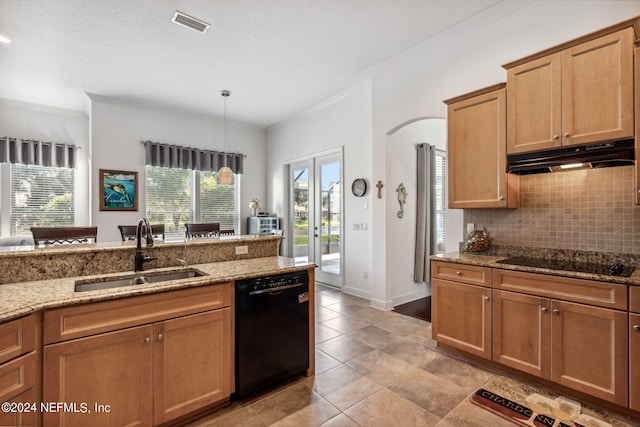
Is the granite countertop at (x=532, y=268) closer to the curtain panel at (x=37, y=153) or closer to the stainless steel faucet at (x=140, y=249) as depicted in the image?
the stainless steel faucet at (x=140, y=249)

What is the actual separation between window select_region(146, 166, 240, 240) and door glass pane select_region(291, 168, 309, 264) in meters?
1.23

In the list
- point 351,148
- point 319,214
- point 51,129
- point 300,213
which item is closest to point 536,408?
point 351,148

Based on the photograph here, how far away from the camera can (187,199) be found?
5836 millimetres

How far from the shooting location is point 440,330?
2838 millimetres

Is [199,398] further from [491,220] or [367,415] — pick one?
[491,220]

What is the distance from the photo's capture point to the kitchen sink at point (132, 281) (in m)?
1.92

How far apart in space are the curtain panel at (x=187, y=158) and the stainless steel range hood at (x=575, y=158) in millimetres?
4961

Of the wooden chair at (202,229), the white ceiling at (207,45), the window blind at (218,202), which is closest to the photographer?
the white ceiling at (207,45)

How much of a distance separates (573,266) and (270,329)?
2235mm

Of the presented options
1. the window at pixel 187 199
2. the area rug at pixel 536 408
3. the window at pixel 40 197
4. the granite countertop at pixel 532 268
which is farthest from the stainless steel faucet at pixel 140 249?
the window at pixel 40 197

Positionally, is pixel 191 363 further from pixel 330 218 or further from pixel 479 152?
pixel 330 218

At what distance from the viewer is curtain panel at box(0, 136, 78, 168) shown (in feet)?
15.7

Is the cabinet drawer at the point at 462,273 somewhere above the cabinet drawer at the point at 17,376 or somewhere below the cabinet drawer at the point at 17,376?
above

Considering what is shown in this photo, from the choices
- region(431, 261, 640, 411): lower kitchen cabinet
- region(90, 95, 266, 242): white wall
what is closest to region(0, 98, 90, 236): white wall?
region(90, 95, 266, 242): white wall
